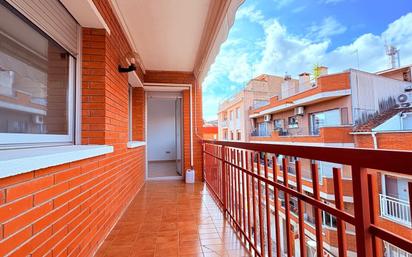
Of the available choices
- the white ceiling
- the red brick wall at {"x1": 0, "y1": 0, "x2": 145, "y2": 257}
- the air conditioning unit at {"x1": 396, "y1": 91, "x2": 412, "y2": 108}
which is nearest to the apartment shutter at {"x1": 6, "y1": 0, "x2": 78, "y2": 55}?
the red brick wall at {"x1": 0, "y1": 0, "x2": 145, "y2": 257}

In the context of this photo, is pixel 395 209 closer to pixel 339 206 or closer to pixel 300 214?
pixel 339 206

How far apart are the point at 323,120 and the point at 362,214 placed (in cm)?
65

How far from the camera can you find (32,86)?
1.32m

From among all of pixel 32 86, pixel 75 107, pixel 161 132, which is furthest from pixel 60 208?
pixel 161 132

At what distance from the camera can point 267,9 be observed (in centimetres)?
232

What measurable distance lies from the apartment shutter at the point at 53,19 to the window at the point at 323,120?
1806 millimetres

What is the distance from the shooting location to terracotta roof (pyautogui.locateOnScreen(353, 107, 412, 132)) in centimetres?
82

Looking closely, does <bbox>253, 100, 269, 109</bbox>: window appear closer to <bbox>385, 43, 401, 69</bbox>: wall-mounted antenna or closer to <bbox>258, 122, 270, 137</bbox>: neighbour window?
<bbox>258, 122, 270, 137</bbox>: neighbour window

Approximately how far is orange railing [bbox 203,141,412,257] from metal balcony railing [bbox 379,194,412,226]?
27mm

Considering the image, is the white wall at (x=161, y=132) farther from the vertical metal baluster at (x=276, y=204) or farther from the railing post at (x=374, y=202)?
the railing post at (x=374, y=202)

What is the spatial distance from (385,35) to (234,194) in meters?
1.71

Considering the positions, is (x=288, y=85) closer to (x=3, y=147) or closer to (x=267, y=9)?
(x=267, y=9)

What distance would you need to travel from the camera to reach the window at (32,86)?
43.4 inches

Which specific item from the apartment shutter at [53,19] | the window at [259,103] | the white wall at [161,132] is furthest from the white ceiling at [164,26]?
the white wall at [161,132]
